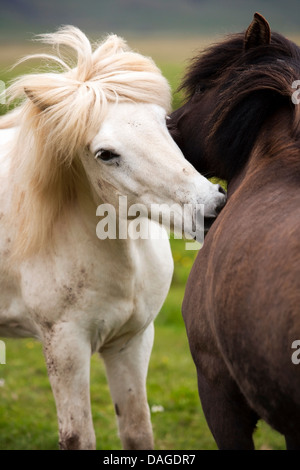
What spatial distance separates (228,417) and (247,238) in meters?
0.91

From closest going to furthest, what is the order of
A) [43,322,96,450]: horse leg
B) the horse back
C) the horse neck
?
1. the horse back
2. the horse neck
3. [43,322,96,450]: horse leg

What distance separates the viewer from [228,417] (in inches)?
106

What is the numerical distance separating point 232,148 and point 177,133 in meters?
0.41

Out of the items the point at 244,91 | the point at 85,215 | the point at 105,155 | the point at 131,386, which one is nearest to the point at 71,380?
the point at 131,386

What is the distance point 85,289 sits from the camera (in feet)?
10.5

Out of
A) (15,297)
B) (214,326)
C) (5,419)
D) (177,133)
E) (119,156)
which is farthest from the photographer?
(5,419)

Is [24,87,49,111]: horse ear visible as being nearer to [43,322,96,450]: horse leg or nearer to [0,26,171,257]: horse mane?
[0,26,171,257]: horse mane

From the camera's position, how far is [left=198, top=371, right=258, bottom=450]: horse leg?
2656 millimetres

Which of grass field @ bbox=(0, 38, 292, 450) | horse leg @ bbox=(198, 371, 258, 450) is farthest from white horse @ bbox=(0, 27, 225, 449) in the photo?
horse leg @ bbox=(198, 371, 258, 450)

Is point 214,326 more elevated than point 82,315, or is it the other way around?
point 214,326

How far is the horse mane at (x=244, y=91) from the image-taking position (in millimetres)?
2654

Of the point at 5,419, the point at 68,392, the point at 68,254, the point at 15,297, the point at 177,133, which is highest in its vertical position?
the point at 177,133
